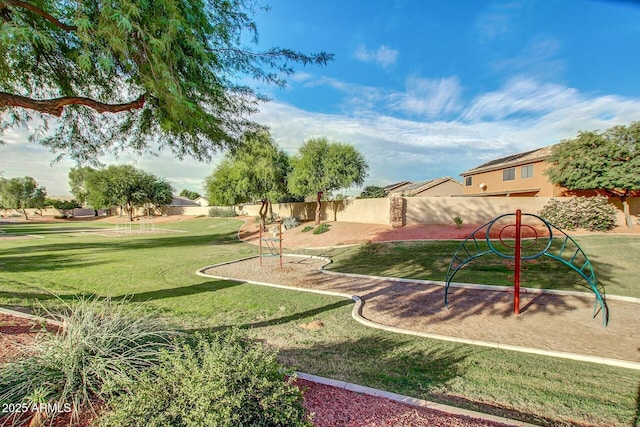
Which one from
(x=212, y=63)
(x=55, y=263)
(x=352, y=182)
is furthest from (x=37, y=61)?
(x=352, y=182)

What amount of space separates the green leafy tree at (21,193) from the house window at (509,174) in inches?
3141

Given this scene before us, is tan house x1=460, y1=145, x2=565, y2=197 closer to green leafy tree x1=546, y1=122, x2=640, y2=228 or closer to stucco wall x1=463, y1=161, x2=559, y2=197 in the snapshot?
stucco wall x1=463, y1=161, x2=559, y2=197

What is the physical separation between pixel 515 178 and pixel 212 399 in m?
33.7

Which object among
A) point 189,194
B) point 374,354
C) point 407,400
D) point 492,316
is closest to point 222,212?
point 492,316

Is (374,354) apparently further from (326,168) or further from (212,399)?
(326,168)

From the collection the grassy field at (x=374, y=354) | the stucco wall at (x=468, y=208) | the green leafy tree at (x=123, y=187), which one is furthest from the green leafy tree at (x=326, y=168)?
the green leafy tree at (x=123, y=187)

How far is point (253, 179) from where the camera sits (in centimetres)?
2658

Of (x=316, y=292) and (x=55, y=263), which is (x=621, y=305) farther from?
(x=55, y=263)

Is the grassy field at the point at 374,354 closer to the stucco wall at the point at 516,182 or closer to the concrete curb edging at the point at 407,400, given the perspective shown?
the concrete curb edging at the point at 407,400

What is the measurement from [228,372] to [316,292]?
6164 mm

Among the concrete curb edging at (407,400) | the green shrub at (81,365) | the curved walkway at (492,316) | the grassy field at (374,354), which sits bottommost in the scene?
the curved walkway at (492,316)

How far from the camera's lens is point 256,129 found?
303 inches

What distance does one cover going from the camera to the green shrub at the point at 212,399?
6.95 feet

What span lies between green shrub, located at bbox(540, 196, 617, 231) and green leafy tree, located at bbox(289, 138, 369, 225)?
13.1 metres
